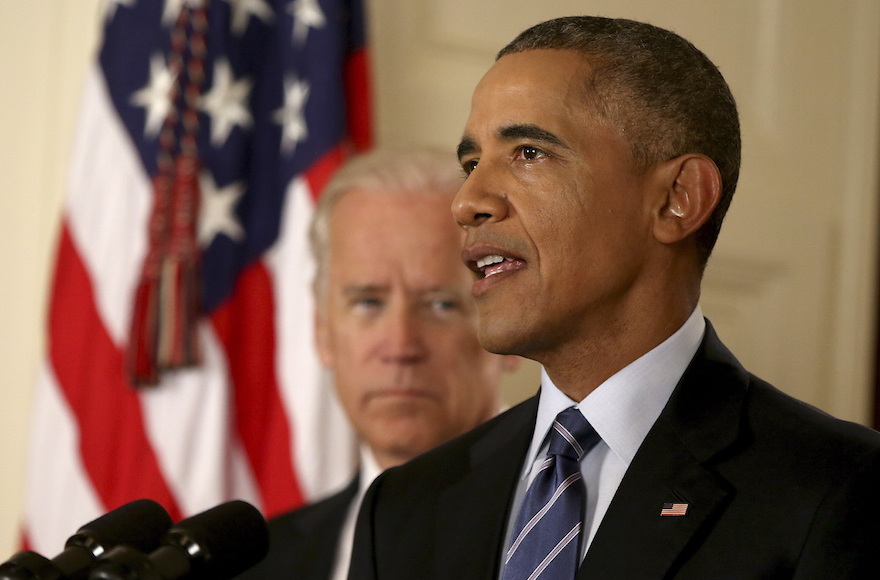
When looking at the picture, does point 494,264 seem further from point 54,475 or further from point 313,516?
point 54,475

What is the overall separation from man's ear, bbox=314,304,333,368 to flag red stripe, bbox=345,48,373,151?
489 millimetres

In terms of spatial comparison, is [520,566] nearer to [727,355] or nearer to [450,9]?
[727,355]

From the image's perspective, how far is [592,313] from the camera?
1115 mm

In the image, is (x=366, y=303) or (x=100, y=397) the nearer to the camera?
(x=366, y=303)

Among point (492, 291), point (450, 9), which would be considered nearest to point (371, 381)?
point (492, 291)

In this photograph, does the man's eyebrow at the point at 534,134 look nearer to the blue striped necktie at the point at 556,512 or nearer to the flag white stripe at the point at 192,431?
the blue striped necktie at the point at 556,512

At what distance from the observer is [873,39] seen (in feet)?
10.3

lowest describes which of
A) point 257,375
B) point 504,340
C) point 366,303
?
point 257,375

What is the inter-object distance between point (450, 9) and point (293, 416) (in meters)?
1.16

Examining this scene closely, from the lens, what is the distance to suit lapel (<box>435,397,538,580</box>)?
43.9 inches

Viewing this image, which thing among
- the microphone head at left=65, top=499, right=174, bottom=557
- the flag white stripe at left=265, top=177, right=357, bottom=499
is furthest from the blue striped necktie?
the flag white stripe at left=265, top=177, right=357, bottom=499

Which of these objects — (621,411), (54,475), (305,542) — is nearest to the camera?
(621,411)

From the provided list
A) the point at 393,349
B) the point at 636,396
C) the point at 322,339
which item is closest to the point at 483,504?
the point at 636,396

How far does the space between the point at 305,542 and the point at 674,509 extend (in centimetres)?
108
